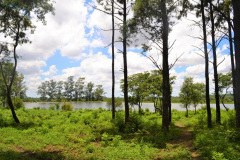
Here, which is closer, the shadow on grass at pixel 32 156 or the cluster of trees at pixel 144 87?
the shadow on grass at pixel 32 156

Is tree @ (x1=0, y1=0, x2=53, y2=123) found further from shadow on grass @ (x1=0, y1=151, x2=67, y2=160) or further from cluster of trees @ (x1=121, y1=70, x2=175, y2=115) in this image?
cluster of trees @ (x1=121, y1=70, x2=175, y2=115)

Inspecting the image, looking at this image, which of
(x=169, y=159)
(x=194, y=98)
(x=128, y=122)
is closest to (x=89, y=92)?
(x=194, y=98)

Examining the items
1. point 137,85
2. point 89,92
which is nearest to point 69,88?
point 89,92

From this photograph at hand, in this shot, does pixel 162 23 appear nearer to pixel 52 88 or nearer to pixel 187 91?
pixel 187 91

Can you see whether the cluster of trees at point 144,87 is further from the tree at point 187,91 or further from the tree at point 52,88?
the tree at point 52,88

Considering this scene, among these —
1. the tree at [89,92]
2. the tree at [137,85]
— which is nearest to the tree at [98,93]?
the tree at [89,92]

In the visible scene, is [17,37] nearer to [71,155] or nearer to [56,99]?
[71,155]

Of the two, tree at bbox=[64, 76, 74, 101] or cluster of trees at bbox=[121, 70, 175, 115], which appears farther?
tree at bbox=[64, 76, 74, 101]

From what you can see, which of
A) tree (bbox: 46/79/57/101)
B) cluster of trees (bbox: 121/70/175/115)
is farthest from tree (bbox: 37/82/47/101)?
cluster of trees (bbox: 121/70/175/115)

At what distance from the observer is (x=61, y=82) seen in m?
103

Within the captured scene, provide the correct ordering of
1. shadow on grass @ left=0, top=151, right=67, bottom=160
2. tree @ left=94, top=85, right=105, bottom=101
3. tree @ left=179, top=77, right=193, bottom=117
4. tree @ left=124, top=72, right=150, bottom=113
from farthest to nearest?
tree @ left=94, top=85, right=105, bottom=101 < tree @ left=124, top=72, right=150, bottom=113 < tree @ left=179, top=77, right=193, bottom=117 < shadow on grass @ left=0, top=151, right=67, bottom=160

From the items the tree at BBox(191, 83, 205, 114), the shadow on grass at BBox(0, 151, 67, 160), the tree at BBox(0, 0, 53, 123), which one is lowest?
the shadow on grass at BBox(0, 151, 67, 160)

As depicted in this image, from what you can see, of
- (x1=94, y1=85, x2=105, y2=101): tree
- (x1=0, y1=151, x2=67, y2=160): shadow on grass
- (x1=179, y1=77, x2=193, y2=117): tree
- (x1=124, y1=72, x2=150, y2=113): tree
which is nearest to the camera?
(x1=0, y1=151, x2=67, y2=160): shadow on grass

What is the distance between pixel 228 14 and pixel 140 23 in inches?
282
